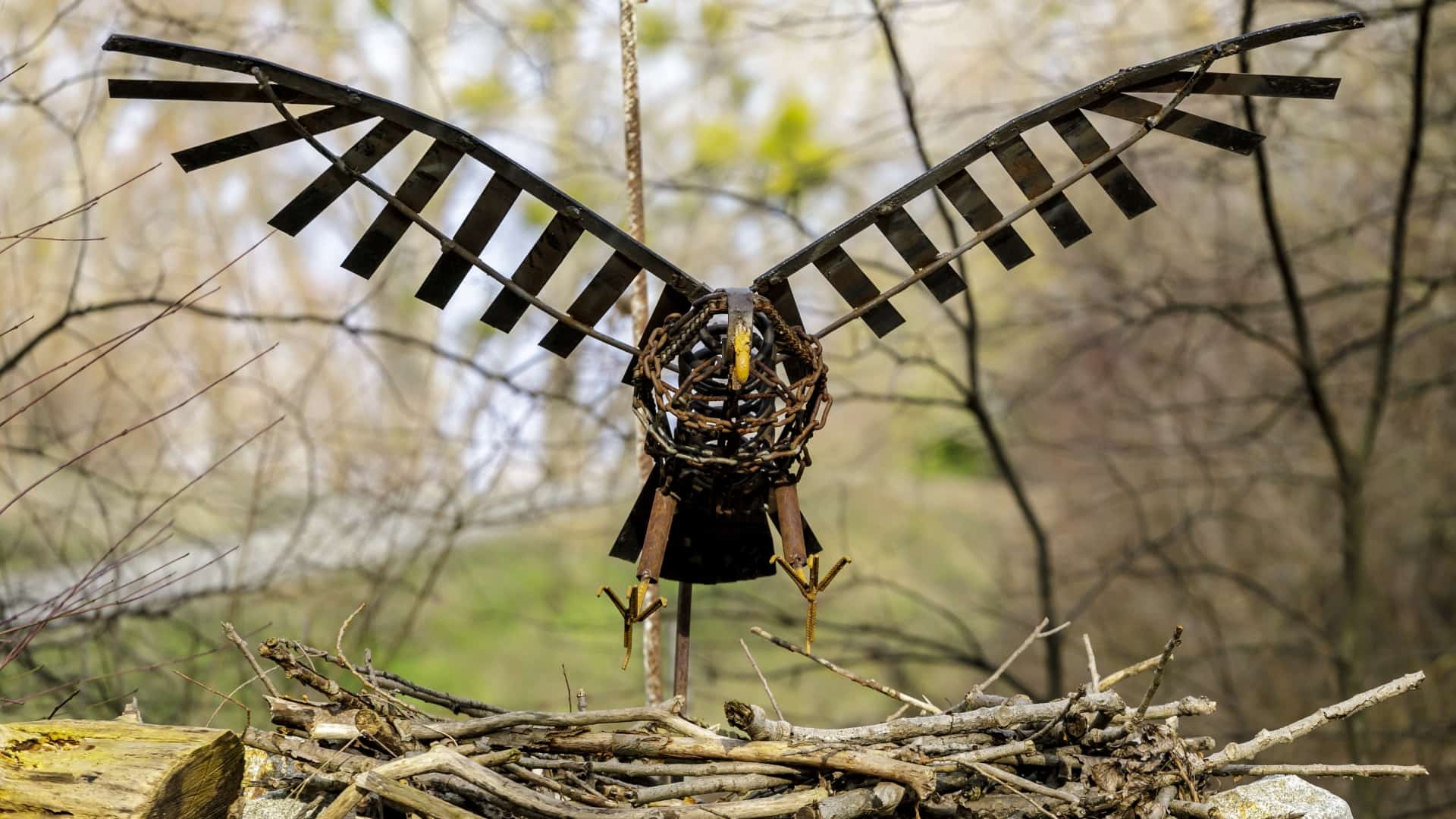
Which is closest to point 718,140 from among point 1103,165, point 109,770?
point 1103,165

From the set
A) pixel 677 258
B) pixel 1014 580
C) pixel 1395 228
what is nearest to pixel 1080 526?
pixel 1014 580

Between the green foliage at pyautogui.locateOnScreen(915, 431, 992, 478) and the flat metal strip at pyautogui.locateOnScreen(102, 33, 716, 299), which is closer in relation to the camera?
the flat metal strip at pyautogui.locateOnScreen(102, 33, 716, 299)

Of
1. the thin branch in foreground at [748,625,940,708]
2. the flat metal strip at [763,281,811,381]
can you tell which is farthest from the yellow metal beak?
the thin branch in foreground at [748,625,940,708]

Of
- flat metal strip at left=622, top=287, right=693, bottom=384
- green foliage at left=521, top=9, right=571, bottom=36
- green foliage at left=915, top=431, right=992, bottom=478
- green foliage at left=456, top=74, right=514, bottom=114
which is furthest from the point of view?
green foliage at left=915, top=431, right=992, bottom=478

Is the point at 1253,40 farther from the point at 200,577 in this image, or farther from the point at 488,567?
the point at 488,567

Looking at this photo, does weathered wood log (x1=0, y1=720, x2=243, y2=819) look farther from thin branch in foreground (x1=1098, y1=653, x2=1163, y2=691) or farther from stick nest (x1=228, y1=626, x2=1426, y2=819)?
thin branch in foreground (x1=1098, y1=653, x2=1163, y2=691)

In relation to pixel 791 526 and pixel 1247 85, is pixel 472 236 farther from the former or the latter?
pixel 1247 85
